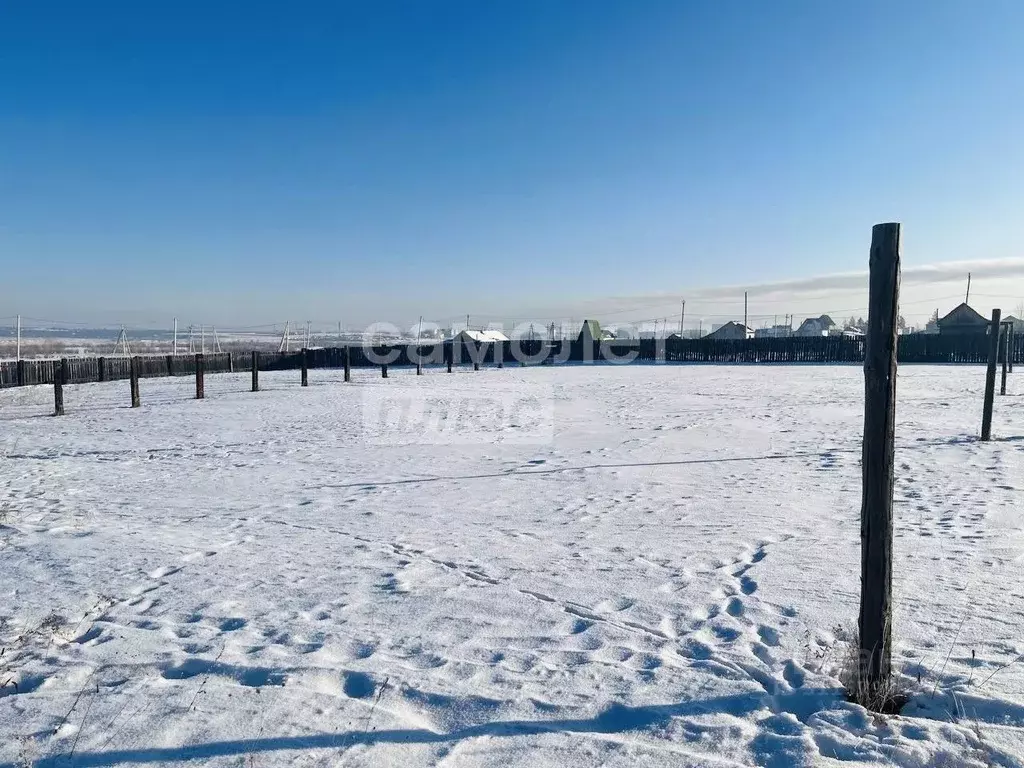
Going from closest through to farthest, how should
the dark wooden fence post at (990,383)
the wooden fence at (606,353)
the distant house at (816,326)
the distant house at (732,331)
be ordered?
the dark wooden fence post at (990,383)
the wooden fence at (606,353)
the distant house at (732,331)
the distant house at (816,326)

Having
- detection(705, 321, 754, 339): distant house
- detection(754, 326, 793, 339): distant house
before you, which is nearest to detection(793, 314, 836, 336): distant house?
detection(754, 326, 793, 339): distant house

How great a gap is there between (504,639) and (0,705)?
2.26 metres

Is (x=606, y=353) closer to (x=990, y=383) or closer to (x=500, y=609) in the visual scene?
(x=990, y=383)

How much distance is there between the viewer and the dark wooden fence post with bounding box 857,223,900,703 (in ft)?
9.15

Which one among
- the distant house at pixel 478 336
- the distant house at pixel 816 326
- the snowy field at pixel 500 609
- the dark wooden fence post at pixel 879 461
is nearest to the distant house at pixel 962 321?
the distant house at pixel 816 326

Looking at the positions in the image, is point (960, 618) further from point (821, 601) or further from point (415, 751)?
point (415, 751)

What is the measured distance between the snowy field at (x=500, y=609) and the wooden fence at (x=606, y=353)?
2332 cm

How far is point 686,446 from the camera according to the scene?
30.9 feet

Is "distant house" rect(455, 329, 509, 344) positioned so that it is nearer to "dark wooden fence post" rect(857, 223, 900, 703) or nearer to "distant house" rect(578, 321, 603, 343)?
"distant house" rect(578, 321, 603, 343)

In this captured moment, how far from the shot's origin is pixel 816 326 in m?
73.8

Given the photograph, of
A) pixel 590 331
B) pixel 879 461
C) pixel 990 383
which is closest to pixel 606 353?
pixel 590 331

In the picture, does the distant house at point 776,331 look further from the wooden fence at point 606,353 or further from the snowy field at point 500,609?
the snowy field at point 500,609

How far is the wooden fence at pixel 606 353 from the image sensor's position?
31.8 metres

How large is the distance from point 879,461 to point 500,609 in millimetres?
2195
